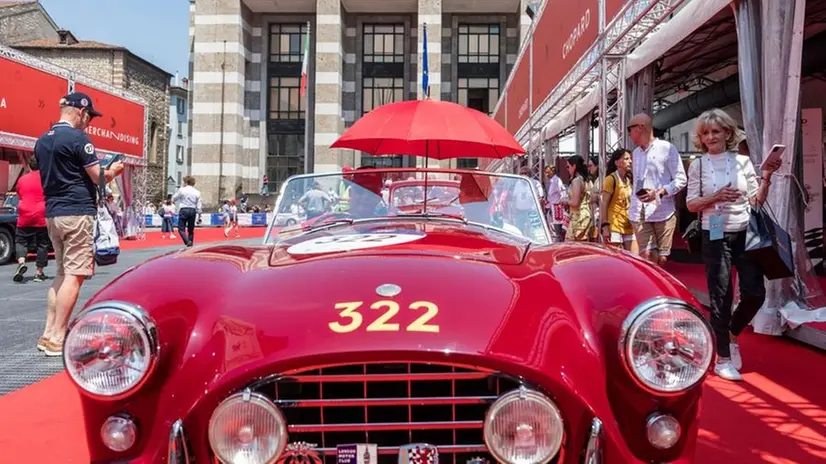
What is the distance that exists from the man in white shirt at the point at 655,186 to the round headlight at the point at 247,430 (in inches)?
165

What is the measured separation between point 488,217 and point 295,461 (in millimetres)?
1544

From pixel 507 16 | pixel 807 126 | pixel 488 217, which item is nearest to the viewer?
pixel 488 217

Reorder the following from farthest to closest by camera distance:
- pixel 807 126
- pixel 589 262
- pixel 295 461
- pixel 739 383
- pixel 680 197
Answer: pixel 680 197, pixel 807 126, pixel 739 383, pixel 589 262, pixel 295 461

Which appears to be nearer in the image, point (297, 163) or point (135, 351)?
point (135, 351)

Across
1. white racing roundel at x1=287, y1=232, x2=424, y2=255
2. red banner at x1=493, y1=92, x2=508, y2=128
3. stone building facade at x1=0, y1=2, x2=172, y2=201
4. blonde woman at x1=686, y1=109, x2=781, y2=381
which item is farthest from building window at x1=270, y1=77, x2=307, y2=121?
white racing roundel at x1=287, y1=232, x2=424, y2=255

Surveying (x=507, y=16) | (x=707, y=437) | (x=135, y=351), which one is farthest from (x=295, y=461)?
(x=507, y=16)

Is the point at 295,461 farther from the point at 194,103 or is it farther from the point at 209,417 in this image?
the point at 194,103

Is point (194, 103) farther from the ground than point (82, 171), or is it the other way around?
point (194, 103)

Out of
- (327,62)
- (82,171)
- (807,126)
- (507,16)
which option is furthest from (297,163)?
(82,171)

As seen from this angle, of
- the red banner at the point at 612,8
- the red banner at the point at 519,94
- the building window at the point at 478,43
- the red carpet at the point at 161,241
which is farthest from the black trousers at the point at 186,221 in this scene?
the building window at the point at 478,43

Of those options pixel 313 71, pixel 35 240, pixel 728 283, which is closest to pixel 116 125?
pixel 35 240

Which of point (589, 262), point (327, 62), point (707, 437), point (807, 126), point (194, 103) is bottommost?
point (707, 437)

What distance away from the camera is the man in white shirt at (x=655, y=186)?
502cm

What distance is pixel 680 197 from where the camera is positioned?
11000 millimetres
